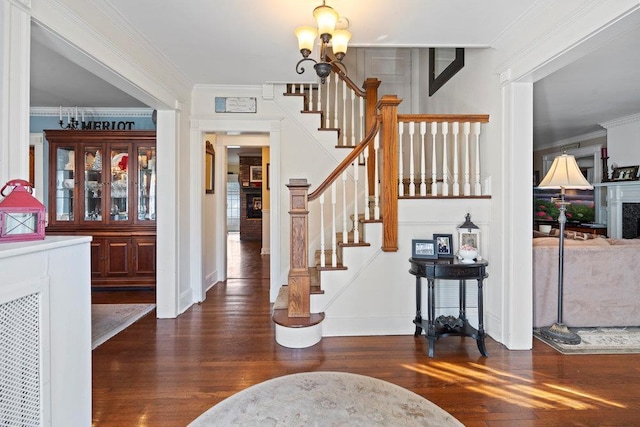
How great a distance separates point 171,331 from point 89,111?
3.49 metres

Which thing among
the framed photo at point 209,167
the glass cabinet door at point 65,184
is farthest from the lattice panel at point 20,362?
the glass cabinet door at point 65,184

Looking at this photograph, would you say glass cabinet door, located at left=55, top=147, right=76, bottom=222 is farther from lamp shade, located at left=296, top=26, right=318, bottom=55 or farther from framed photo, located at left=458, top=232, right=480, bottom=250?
framed photo, located at left=458, top=232, right=480, bottom=250

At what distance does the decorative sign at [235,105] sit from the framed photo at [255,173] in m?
6.62

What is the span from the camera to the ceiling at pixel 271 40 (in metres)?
2.26

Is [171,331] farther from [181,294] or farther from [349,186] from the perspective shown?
[349,186]

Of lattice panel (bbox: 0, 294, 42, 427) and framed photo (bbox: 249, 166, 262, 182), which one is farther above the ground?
framed photo (bbox: 249, 166, 262, 182)

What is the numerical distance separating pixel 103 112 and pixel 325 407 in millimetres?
5169

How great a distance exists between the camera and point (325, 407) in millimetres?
906

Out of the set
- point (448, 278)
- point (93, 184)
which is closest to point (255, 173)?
point (93, 184)

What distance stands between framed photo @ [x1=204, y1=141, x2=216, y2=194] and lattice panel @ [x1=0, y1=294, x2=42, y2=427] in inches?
137

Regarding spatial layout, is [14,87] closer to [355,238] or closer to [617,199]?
[355,238]

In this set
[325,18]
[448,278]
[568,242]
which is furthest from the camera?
[568,242]

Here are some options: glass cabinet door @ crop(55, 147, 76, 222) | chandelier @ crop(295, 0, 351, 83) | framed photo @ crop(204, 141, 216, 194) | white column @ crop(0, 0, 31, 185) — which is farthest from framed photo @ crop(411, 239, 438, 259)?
glass cabinet door @ crop(55, 147, 76, 222)

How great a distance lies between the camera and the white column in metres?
1.49
